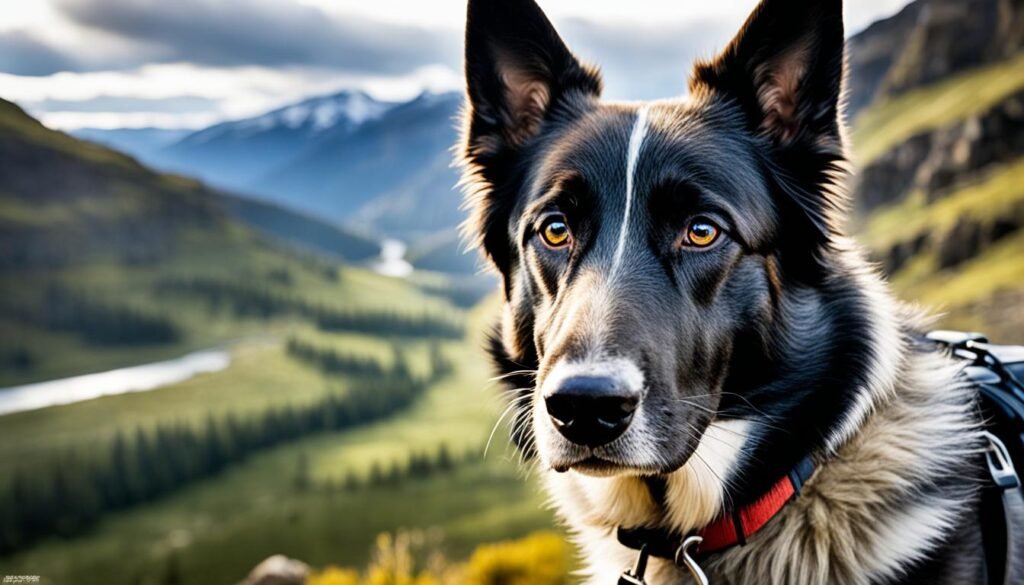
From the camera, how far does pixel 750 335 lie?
4.41m

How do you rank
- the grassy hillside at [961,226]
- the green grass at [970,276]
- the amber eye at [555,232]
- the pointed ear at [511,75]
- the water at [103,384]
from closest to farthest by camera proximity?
the amber eye at [555,232], the pointed ear at [511,75], the grassy hillside at [961,226], the green grass at [970,276], the water at [103,384]

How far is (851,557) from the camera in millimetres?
4082

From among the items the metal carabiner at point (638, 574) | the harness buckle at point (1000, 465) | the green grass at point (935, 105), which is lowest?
the metal carabiner at point (638, 574)

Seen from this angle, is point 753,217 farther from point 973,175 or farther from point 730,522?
point 973,175

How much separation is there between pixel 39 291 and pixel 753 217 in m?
208

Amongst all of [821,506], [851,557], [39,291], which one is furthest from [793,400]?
[39,291]

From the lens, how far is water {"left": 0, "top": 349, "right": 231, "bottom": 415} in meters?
157

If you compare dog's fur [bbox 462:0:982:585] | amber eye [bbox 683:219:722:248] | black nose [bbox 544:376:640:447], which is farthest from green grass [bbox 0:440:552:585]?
black nose [bbox 544:376:640:447]

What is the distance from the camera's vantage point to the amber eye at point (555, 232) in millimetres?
4582

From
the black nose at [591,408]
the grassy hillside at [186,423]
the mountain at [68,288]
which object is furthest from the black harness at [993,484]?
the mountain at [68,288]

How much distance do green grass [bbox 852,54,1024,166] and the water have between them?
148 meters

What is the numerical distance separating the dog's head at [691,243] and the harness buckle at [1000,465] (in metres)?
0.78

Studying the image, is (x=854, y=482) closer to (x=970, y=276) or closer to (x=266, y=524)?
(x=970, y=276)

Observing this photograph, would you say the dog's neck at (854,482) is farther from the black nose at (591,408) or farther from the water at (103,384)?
the water at (103,384)
